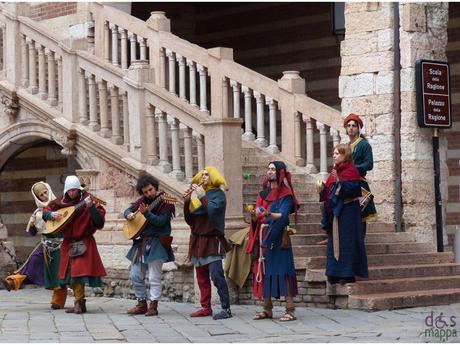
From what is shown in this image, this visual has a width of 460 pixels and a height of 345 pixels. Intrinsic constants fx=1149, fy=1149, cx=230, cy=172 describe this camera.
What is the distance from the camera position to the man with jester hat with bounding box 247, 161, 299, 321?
1125cm

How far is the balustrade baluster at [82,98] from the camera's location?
1505 centimetres

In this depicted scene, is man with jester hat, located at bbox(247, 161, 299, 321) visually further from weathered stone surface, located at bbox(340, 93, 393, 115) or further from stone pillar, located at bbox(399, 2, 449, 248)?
weathered stone surface, located at bbox(340, 93, 393, 115)

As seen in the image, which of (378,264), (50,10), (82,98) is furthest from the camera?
(50,10)

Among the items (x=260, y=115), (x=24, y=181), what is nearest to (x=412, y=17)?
(x=260, y=115)

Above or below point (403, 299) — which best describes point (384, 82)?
above

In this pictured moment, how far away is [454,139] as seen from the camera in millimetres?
16828

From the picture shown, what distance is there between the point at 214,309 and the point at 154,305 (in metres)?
0.77

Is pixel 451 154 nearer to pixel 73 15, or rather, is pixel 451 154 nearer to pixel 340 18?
pixel 340 18

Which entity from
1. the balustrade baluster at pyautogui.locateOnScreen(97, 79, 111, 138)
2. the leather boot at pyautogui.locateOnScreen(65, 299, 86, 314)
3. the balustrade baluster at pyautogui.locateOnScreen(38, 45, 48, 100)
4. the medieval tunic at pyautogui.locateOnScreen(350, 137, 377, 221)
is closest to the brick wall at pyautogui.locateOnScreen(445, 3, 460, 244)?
the medieval tunic at pyautogui.locateOnScreen(350, 137, 377, 221)

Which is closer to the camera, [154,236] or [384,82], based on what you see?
[154,236]

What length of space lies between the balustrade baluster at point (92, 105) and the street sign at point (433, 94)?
4.13m

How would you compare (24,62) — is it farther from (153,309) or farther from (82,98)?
(153,309)

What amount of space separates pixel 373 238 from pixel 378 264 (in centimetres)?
55

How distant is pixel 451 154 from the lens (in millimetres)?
16875
